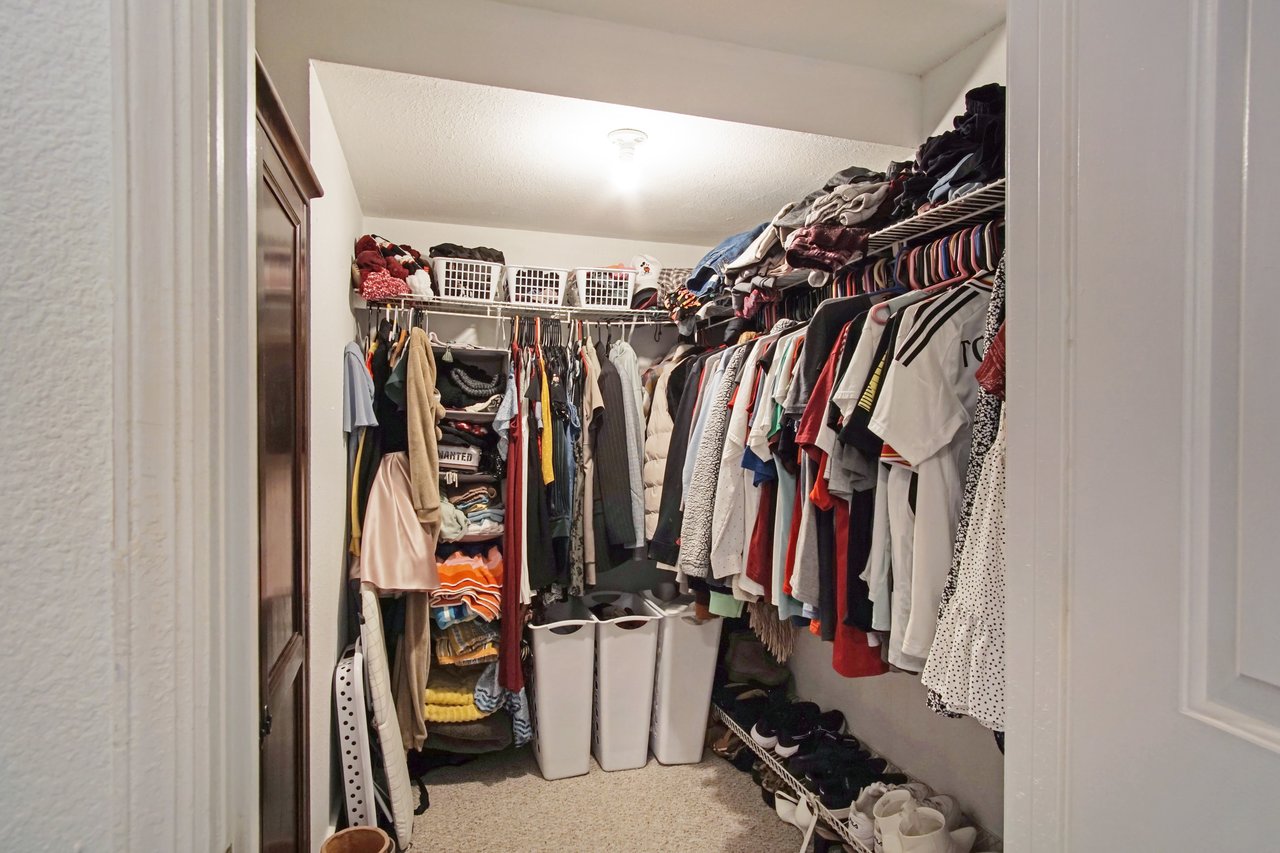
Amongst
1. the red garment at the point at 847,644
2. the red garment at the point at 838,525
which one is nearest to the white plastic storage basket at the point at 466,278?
the red garment at the point at 838,525

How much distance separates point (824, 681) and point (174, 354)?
2.62 metres

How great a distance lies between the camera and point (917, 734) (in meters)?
2.07

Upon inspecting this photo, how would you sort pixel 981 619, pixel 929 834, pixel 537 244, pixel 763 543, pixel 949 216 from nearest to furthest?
1. pixel 981 619
2. pixel 949 216
3. pixel 929 834
4. pixel 763 543
5. pixel 537 244

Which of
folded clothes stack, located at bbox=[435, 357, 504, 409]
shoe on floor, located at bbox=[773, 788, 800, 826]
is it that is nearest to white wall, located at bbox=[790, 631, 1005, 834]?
shoe on floor, located at bbox=[773, 788, 800, 826]

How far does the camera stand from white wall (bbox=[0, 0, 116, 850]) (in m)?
0.46

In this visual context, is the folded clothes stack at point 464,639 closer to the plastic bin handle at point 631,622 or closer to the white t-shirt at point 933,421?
the plastic bin handle at point 631,622

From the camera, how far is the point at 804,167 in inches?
93.0

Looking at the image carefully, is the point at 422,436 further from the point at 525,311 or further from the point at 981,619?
the point at 981,619

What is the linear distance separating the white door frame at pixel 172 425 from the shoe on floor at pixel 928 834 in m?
1.62

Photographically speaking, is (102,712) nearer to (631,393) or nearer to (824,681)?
(631,393)

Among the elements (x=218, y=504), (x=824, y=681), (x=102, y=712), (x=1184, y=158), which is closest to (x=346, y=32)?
(x=218, y=504)

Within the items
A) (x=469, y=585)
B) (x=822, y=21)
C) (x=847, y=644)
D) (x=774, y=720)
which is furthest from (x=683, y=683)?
(x=822, y=21)

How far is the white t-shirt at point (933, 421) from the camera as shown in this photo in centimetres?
129

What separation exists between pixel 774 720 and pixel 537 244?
226 centimetres
